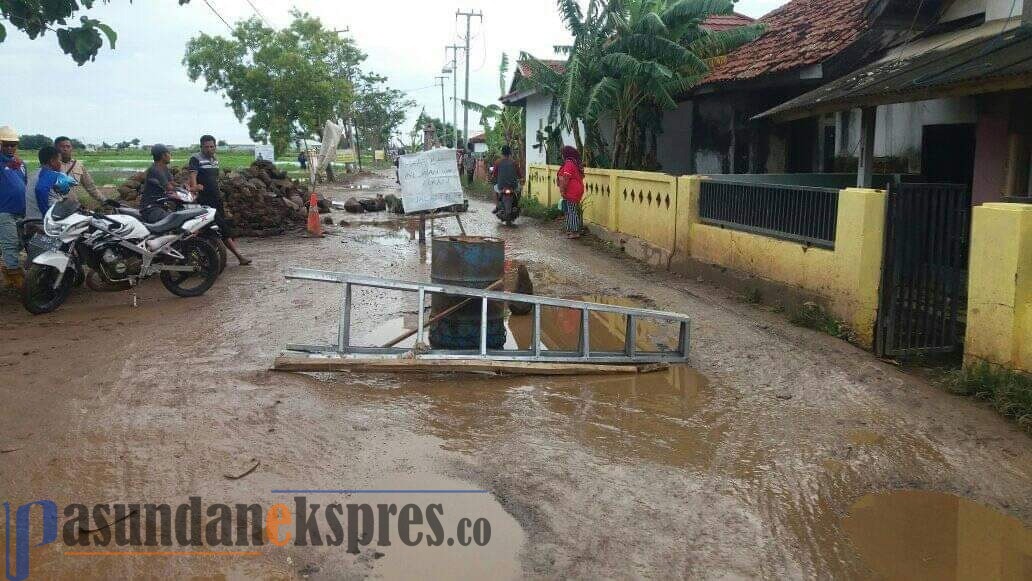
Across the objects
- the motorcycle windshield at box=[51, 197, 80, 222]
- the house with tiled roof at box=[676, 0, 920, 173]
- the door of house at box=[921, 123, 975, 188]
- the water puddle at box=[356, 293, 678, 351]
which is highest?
the house with tiled roof at box=[676, 0, 920, 173]

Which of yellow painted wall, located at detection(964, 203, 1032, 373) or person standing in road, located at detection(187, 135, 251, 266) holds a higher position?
person standing in road, located at detection(187, 135, 251, 266)

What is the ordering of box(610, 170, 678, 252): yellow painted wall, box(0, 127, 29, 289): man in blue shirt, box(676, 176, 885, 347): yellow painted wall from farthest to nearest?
box(610, 170, 678, 252): yellow painted wall → box(0, 127, 29, 289): man in blue shirt → box(676, 176, 885, 347): yellow painted wall

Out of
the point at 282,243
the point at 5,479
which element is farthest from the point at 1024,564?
the point at 282,243

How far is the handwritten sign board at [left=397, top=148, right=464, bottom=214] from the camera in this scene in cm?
1295

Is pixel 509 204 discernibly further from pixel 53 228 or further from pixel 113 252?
pixel 53 228

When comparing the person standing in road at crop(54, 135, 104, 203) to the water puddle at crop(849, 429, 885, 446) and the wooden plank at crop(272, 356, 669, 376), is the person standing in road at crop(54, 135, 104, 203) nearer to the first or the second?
the wooden plank at crop(272, 356, 669, 376)

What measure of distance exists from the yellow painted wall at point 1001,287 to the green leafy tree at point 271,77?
33.8 metres

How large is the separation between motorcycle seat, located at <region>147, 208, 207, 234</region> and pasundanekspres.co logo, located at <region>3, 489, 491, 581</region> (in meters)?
5.60

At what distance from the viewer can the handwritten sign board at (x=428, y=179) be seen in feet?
42.5

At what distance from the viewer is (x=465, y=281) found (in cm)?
691

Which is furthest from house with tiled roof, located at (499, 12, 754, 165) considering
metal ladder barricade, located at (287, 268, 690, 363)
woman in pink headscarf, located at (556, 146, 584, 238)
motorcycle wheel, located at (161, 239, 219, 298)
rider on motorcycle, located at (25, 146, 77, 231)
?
metal ladder barricade, located at (287, 268, 690, 363)

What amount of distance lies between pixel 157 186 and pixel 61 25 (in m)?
2.57

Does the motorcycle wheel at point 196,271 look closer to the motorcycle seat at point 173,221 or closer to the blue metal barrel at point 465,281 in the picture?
the motorcycle seat at point 173,221

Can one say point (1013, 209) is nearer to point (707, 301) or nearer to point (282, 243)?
point (707, 301)
